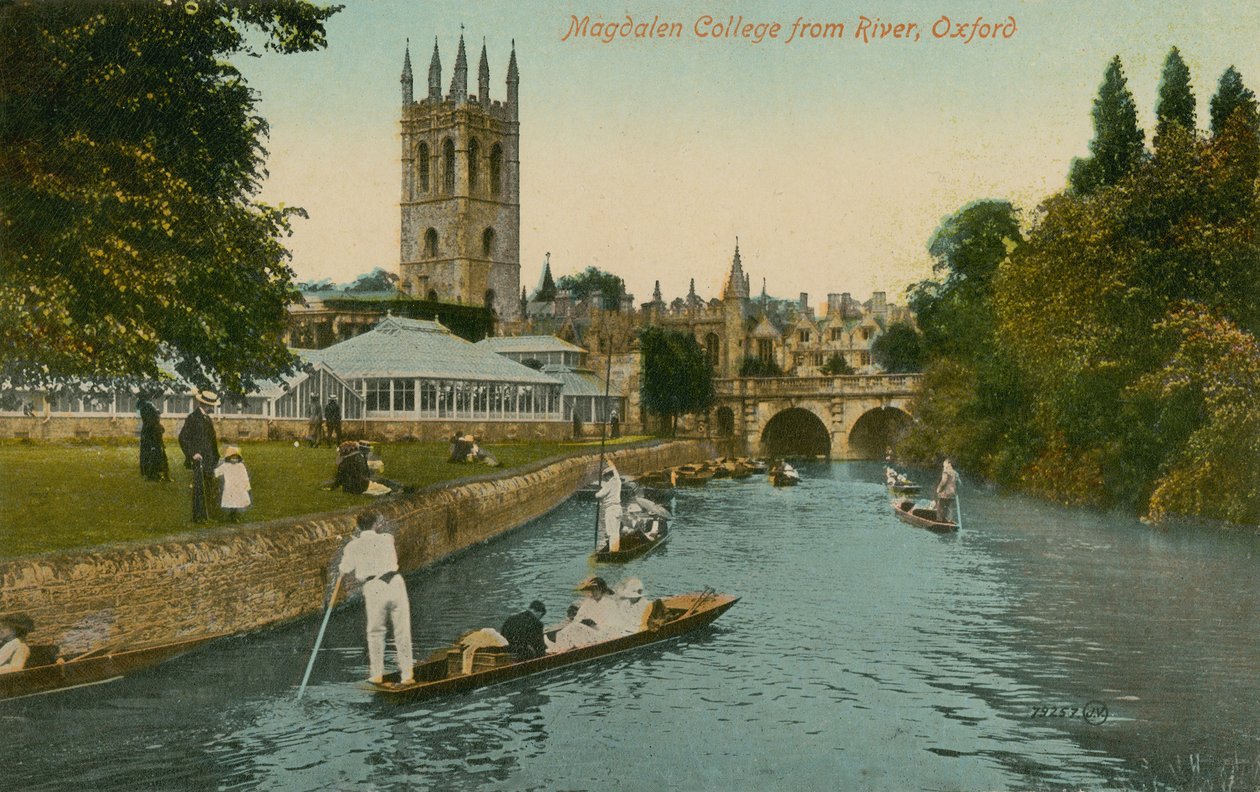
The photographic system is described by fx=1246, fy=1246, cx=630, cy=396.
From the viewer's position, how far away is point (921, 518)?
95.8 feet

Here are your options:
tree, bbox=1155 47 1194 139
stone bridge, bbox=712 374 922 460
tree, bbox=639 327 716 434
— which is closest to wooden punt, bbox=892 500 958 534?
tree, bbox=1155 47 1194 139

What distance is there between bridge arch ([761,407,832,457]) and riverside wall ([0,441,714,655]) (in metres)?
45.2

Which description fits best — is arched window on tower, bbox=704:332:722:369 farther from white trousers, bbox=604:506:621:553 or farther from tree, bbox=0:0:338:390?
tree, bbox=0:0:338:390

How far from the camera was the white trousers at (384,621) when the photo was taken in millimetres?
12484

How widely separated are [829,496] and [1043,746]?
90.2ft

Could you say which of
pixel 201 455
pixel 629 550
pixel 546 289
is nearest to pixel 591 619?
pixel 201 455

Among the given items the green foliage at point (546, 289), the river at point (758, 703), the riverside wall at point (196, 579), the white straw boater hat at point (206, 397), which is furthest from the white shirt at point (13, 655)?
the green foliage at point (546, 289)

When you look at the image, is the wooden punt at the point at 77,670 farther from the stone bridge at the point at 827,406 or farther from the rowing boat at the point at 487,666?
the stone bridge at the point at 827,406

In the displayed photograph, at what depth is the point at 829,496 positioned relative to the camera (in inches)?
1547

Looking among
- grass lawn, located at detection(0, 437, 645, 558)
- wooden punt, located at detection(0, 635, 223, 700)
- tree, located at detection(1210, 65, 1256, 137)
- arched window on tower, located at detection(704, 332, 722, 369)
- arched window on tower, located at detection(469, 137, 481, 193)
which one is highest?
arched window on tower, located at detection(469, 137, 481, 193)

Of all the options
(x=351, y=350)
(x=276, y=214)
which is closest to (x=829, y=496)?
(x=351, y=350)

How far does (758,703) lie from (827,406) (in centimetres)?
4958

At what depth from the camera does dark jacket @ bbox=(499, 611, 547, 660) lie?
13352 mm

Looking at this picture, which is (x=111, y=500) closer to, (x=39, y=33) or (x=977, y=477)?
(x=39, y=33)
